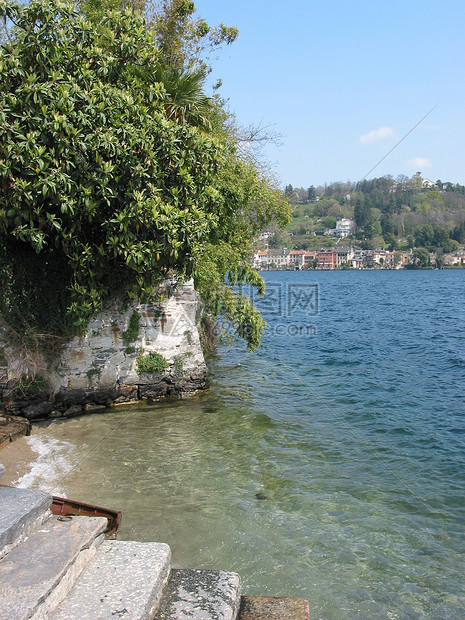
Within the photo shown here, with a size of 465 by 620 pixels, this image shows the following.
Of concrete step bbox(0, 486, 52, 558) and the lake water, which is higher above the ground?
concrete step bbox(0, 486, 52, 558)


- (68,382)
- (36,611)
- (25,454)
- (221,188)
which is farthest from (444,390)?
(36,611)

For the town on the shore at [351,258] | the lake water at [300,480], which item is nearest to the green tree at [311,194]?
the town on the shore at [351,258]

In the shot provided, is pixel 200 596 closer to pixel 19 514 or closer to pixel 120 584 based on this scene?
pixel 120 584

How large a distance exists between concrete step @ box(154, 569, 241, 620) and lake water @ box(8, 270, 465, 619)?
122cm

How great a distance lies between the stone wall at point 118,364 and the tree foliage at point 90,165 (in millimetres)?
638

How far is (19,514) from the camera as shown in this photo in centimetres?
474

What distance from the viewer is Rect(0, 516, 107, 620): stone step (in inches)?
155

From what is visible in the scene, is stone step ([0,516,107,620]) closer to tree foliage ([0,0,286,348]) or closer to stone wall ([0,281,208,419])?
tree foliage ([0,0,286,348])

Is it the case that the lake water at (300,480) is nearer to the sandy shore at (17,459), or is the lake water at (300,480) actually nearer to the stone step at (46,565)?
the sandy shore at (17,459)

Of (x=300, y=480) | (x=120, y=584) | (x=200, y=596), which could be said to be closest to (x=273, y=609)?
(x=200, y=596)

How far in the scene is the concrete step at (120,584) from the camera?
4.21 metres

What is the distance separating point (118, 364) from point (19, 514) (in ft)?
25.1

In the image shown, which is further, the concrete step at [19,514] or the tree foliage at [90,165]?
the tree foliage at [90,165]

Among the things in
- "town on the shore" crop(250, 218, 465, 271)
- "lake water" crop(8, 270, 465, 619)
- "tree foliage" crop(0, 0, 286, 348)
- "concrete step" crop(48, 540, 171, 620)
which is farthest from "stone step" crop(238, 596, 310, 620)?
"town on the shore" crop(250, 218, 465, 271)
